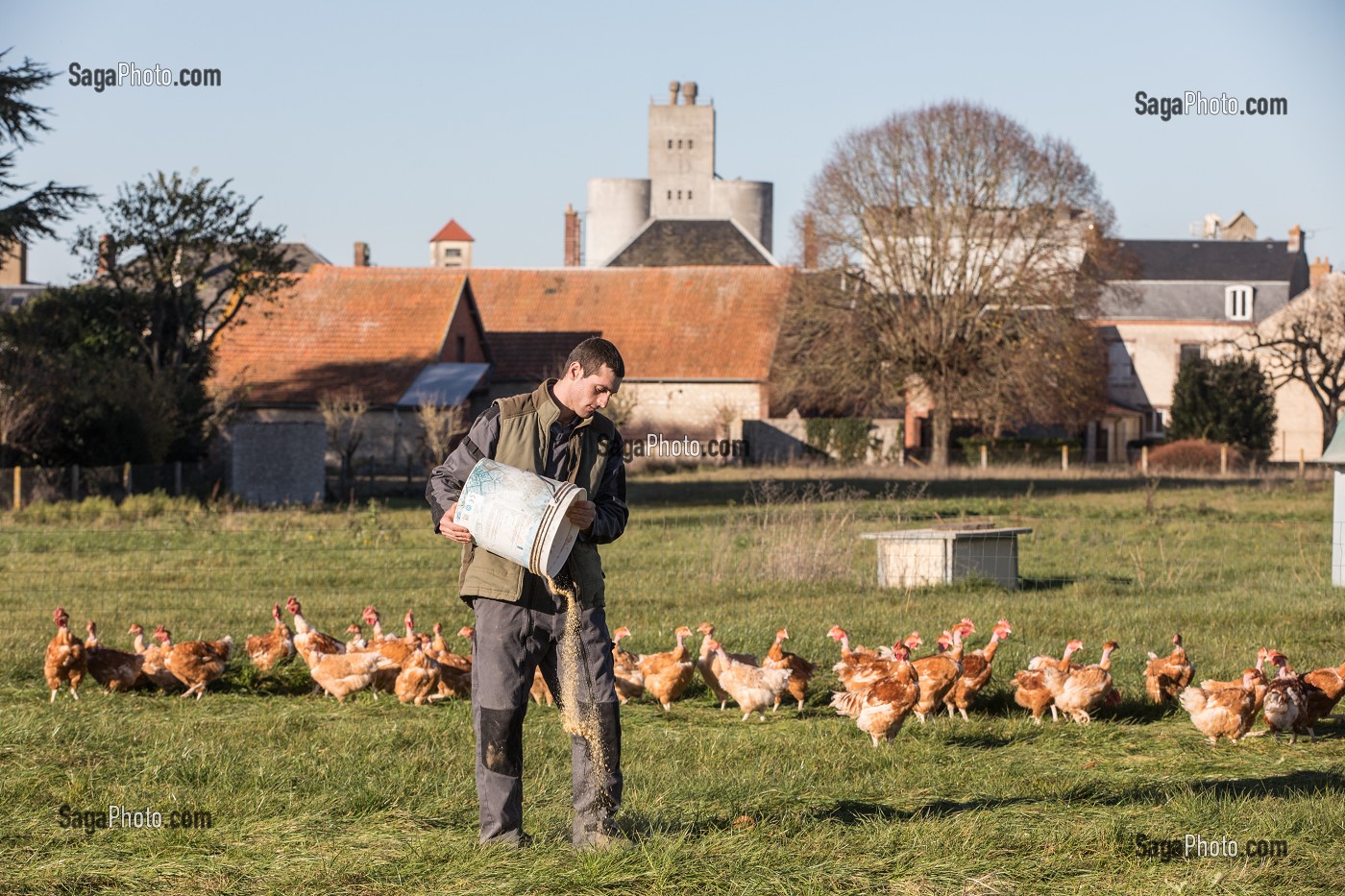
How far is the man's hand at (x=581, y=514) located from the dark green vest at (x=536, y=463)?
0.21m

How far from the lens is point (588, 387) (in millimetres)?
5660

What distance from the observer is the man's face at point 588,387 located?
18.5 ft

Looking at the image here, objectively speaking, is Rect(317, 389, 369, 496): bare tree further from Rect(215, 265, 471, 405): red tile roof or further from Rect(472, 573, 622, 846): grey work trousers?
Rect(472, 573, 622, 846): grey work trousers

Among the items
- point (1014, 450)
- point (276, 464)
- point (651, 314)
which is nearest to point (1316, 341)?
point (1014, 450)

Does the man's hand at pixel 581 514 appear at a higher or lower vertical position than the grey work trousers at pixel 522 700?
higher

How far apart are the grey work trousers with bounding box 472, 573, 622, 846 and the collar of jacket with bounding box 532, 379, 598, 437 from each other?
2.04 ft

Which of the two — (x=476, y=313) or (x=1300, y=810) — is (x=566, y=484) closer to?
(x=1300, y=810)

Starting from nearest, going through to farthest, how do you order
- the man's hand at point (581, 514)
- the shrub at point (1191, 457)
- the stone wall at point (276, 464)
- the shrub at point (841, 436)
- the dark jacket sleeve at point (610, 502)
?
the man's hand at point (581, 514) → the dark jacket sleeve at point (610, 502) → the stone wall at point (276, 464) → the shrub at point (1191, 457) → the shrub at point (841, 436)

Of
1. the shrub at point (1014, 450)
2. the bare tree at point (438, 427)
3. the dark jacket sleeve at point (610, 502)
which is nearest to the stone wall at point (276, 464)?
the bare tree at point (438, 427)

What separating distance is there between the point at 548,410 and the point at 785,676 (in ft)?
13.7

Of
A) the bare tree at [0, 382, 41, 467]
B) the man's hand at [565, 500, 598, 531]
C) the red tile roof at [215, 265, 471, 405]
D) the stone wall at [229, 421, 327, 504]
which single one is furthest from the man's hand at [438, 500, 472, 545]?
the red tile roof at [215, 265, 471, 405]

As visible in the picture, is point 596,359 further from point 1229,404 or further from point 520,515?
point 1229,404

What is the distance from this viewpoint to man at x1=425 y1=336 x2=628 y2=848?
5.67 m

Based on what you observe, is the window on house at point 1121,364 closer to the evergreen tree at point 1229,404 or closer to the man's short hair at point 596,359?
the evergreen tree at point 1229,404
